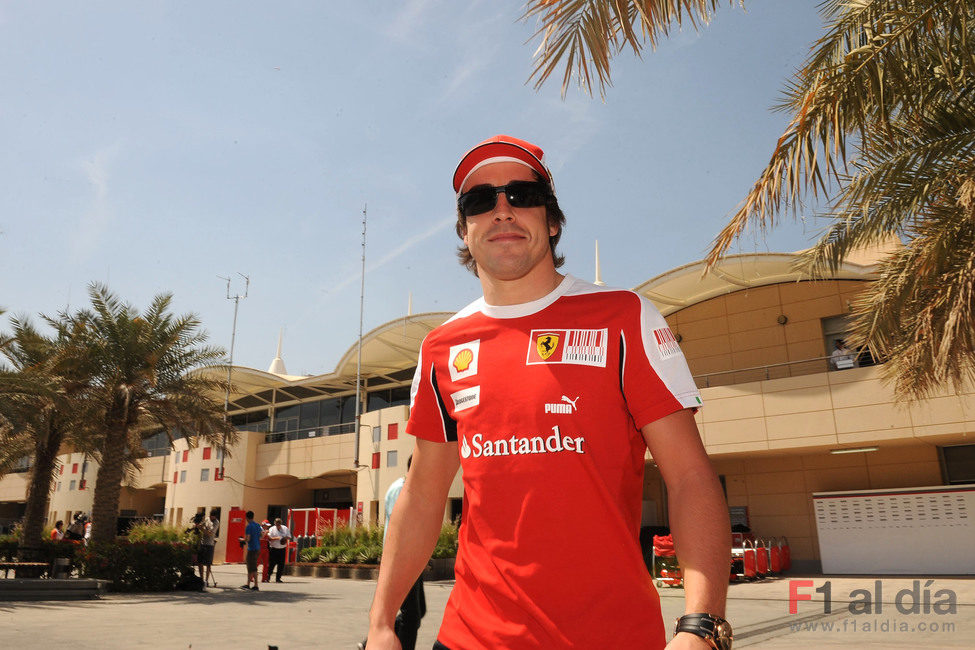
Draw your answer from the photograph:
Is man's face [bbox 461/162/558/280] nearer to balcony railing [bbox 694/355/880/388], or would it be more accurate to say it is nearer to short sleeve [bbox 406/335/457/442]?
short sleeve [bbox 406/335/457/442]

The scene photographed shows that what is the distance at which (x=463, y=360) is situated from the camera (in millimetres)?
1888

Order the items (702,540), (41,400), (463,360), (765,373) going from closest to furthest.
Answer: (702,540), (463,360), (41,400), (765,373)

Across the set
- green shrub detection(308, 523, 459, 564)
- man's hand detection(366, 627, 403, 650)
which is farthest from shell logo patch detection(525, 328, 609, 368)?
green shrub detection(308, 523, 459, 564)

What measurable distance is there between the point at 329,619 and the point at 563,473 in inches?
419

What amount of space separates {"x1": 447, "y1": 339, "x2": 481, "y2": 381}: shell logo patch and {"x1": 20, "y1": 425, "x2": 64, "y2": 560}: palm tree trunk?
22.3 meters

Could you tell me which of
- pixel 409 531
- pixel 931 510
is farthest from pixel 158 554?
pixel 931 510

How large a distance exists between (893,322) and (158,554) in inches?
627

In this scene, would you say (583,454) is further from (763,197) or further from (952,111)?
(952,111)

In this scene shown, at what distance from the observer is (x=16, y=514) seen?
60219 mm

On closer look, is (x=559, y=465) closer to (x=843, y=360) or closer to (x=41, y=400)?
(x=41, y=400)

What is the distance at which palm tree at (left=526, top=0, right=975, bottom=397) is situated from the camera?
18.2ft

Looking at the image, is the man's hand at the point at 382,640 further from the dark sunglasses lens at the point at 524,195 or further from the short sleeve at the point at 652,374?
the dark sunglasses lens at the point at 524,195

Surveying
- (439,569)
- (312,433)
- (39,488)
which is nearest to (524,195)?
(439,569)

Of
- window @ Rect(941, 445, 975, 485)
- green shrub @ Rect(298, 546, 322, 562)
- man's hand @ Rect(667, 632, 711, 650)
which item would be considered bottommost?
green shrub @ Rect(298, 546, 322, 562)
